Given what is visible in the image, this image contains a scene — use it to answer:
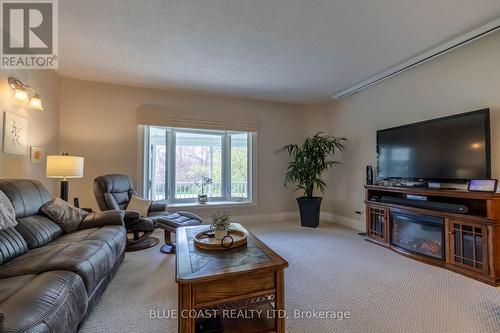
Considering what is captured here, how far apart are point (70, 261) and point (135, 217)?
4.30ft

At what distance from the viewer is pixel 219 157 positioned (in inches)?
178


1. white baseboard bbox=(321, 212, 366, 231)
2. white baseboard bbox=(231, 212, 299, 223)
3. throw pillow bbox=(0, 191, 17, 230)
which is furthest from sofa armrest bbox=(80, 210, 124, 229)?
white baseboard bbox=(321, 212, 366, 231)

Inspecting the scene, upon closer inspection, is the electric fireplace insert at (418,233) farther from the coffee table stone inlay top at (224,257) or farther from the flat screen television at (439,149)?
the coffee table stone inlay top at (224,257)

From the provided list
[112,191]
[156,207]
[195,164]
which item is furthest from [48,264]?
[195,164]

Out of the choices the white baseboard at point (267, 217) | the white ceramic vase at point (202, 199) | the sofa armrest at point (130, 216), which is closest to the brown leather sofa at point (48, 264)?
the sofa armrest at point (130, 216)

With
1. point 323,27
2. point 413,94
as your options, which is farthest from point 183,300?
point 413,94

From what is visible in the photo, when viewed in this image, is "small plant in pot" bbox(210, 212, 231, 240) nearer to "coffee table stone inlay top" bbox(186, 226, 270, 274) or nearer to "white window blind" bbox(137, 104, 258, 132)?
"coffee table stone inlay top" bbox(186, 226, 270, 274)

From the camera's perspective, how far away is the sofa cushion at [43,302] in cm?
93

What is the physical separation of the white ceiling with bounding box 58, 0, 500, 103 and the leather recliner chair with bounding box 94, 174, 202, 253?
1.56 m

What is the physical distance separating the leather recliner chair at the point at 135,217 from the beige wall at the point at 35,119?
751 millimetres

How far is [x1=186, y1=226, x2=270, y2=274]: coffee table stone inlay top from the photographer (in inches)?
53.7

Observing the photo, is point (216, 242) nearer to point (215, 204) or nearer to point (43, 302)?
point (43, 302)

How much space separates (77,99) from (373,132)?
181 inches

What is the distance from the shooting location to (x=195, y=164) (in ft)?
14.2
